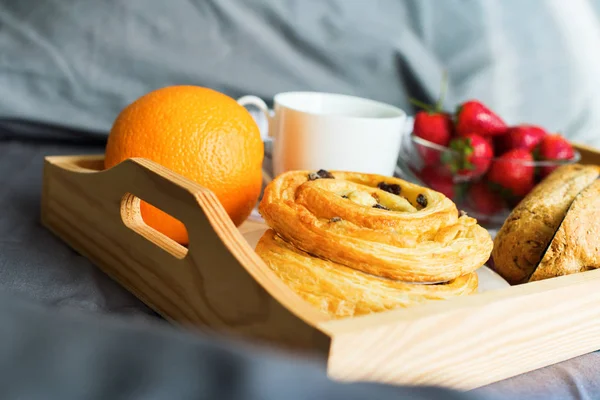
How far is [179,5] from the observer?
46.5 inches

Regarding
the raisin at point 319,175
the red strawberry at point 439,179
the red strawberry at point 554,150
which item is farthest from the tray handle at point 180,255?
the red strawberry at point 554,150

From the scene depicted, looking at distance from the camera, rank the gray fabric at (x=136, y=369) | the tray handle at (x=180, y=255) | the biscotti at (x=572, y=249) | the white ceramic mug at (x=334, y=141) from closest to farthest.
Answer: the gray fabric at (x=136, y=369) → the tray handle at (x=180, y=255) → the biscotti at (x=572, y=249) → the white ceramic mug at (x=334, y=141)

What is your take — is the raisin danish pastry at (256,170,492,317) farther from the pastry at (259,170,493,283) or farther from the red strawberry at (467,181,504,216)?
the red strawberry at (467,181,504,216)

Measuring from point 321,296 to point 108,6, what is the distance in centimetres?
84

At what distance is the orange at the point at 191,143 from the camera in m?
0.61

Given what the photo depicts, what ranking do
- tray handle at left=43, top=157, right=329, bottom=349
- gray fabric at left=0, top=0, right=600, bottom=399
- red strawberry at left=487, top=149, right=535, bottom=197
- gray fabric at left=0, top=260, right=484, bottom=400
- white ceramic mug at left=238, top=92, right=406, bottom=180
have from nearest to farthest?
gray fabric at left=0, top=260, right=484, bottom=400
tray handle at left=43, top=157, right=329, bottom=349
white ceramic mug at left=238, top=92, right=406, bottom=180
red strawberry at left=487, top=149, right=535, bottom=197
gray fabric at left=0, top=0, right=600, bottom=399

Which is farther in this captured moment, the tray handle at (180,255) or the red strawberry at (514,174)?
the red strawberry at (514,174)

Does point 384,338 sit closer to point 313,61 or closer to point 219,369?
point 219,369

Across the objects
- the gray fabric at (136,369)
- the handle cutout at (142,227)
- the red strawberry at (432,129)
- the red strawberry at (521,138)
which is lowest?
the handle cutout at (142,227)

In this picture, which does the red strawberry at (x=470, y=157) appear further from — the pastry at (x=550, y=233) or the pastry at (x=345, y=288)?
the pastry at (x=345, y=288)

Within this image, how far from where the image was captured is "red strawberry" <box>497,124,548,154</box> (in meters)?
0.89

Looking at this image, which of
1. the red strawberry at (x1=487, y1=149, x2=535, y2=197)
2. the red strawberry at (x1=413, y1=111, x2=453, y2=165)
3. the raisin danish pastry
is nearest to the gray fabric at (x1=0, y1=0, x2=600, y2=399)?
the raisin danish pastry

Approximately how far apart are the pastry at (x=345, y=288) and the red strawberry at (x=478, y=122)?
45cm

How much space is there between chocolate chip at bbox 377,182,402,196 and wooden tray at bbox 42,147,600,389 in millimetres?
168
